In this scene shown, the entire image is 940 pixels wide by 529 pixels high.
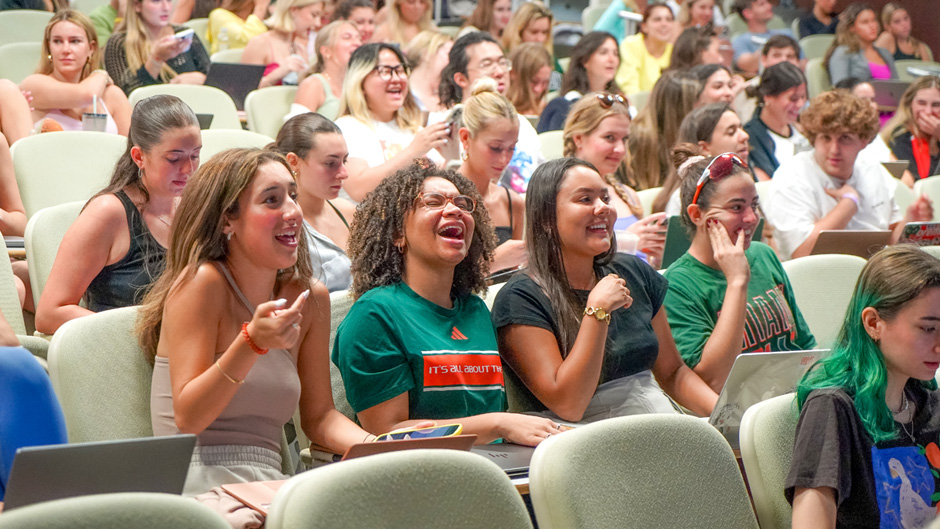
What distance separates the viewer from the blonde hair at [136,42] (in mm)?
5016

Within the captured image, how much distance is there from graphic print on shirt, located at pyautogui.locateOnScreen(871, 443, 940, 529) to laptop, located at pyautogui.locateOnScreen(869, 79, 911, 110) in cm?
461

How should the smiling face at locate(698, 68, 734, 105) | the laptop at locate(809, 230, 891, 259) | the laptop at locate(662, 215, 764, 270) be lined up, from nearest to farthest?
1. the laptop at locate(662, 215, 764, 270)
2. the laptop at locate(809, 230, 891, 259)
3. the smiling face at locate(698, 68, 734, 105)

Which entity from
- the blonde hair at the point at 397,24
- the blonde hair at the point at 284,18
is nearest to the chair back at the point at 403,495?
the blonde hair at the point at 284,18

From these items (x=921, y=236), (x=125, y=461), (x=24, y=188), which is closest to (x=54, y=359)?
(x=125, y=461)

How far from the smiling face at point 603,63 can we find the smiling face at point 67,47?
2516 millimetres

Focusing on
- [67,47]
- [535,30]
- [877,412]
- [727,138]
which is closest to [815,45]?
[535,30]

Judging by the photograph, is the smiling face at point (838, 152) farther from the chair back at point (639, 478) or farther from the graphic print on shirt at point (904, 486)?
the chair back at point (639, 478)

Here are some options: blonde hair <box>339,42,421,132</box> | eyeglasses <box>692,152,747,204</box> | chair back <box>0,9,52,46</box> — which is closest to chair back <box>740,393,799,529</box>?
eyeglasses <box>692,152,747,204</box>

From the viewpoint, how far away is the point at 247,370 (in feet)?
6.19

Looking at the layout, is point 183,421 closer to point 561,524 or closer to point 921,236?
point 561,524

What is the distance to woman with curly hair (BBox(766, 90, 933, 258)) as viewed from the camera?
4.04 metres

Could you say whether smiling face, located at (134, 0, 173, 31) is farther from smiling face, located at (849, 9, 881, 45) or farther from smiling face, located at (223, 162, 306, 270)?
smiling face, located at (849, 9, 881, 45)

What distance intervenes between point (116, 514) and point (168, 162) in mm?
1671

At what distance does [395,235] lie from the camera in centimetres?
238
